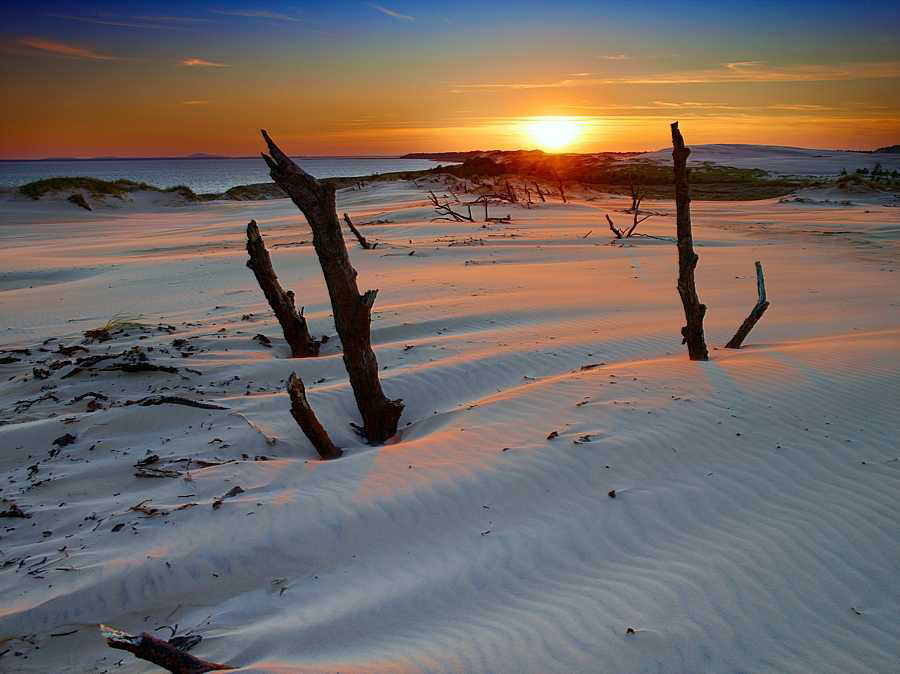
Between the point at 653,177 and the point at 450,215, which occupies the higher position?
the point at 653,177

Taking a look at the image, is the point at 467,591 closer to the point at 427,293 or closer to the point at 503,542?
the point at 503,542

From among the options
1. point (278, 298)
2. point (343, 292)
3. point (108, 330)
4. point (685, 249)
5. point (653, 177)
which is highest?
point (653, 177)

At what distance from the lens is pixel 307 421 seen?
208 inches

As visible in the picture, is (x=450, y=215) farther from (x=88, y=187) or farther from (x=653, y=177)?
(x=88, y=187)

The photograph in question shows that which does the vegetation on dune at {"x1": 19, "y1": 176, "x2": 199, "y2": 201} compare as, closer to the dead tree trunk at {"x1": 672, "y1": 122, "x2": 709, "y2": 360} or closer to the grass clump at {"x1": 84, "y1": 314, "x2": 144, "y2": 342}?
the grass clump at {"x1": 84, "y1": 314, "x2": 144, "y2": 342}

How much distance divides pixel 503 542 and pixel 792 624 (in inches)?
65.3

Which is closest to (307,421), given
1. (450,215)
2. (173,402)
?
(173,402)

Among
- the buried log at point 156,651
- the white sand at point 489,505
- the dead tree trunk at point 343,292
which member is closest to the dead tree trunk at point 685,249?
the white sand at point 489,505

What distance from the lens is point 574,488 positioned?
449cm

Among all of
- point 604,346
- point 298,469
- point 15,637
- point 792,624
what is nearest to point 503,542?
point 792,624

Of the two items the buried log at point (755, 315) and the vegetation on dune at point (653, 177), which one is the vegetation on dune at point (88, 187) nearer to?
the vegetation on dune at point (653, 177)

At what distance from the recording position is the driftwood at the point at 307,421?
16.7ft

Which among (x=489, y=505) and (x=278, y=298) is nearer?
(x=489, y=505)

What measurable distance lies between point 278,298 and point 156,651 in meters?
5.74
